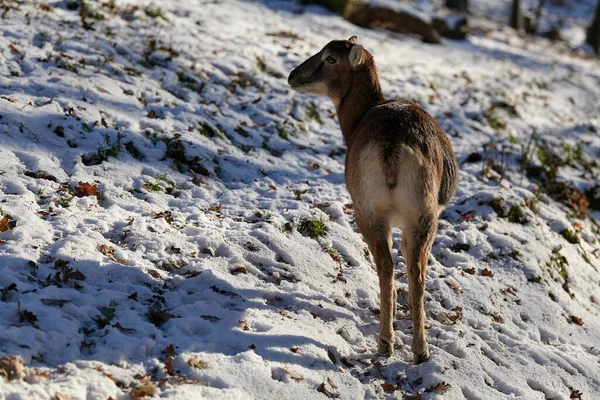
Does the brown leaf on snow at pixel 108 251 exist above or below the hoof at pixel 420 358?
above

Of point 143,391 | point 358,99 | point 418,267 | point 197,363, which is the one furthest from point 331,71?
point 143,391

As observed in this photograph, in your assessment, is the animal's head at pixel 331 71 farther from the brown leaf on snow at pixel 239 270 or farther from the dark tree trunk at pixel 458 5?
the dark tree trunk at pixel 458 5

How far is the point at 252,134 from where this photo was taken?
30.5 ft

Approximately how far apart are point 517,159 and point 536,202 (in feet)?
6.01

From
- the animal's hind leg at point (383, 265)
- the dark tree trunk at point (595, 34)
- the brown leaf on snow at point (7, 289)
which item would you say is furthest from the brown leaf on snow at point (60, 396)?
the dark tree trunk at point (595, 34)

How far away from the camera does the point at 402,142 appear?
511 centimetres

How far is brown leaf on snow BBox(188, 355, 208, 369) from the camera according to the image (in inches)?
170

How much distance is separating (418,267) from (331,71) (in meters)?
2.83

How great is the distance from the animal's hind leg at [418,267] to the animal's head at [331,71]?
236 centimetres

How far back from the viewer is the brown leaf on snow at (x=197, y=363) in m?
4.32

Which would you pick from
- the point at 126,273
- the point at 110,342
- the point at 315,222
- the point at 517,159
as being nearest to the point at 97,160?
the point at 126,273

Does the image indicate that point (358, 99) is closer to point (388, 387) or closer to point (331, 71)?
point (331, 71)

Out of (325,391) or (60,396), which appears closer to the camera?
(60,396)

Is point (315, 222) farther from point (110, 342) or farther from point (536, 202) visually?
point (536, 202)
